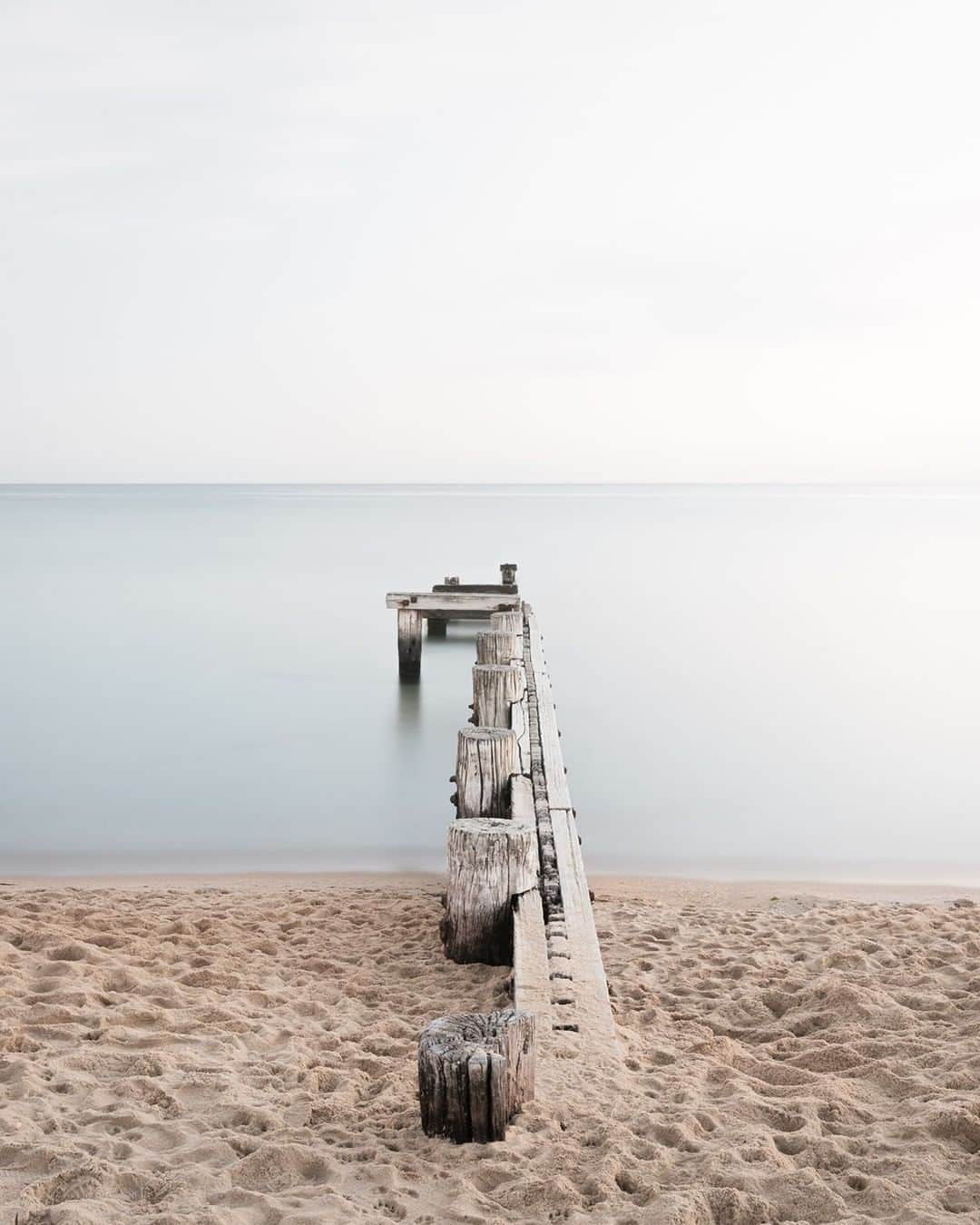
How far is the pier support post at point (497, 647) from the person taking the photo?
961cm

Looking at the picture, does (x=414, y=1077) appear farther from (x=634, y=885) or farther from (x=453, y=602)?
(x=453, y=602)

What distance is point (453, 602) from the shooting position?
1606 centimetres

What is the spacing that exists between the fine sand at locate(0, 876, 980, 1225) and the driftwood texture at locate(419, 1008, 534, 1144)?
0.08 meters

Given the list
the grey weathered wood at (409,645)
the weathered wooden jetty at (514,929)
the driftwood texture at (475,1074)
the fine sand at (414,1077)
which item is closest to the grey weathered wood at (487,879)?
the weathered wooden jetty at (514,929)

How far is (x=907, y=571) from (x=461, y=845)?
33662 mm

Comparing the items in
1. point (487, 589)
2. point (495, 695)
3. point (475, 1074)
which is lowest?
point (475, 1074)

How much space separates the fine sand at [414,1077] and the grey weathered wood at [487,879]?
0.53 ft

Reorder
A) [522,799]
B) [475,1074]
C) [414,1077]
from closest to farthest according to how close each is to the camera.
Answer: [475,1074]
[414,1077]
[522,799]

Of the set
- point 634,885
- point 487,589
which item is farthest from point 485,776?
point 487,589

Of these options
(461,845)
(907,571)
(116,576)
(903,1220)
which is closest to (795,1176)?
(903,1220)

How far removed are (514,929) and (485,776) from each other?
55.5 inches

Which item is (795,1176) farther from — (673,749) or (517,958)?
(673,749)

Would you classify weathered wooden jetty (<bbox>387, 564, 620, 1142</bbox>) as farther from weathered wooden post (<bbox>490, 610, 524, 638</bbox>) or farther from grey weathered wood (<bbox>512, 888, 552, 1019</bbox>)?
weathered wooden post (<bbox>490, 610, 524, 638</bbox>)

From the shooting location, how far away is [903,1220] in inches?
112
